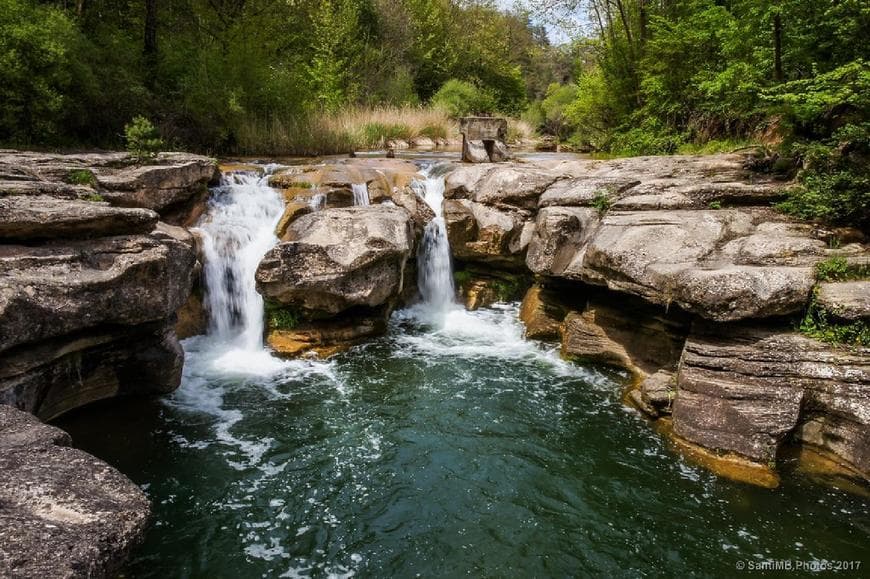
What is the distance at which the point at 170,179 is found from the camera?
9.72 meters

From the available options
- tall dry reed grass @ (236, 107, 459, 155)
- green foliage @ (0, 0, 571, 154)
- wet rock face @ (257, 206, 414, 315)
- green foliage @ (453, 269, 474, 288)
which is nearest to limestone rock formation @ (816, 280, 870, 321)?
wet rock face @ (257, 206, 414, 315)

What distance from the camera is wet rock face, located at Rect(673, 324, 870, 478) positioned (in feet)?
19.0

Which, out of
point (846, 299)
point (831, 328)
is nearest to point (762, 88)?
point (846, 299)

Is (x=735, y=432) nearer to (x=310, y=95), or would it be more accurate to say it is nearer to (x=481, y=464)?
(x=481, y=464)

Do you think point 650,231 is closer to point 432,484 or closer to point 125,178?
point 432,484

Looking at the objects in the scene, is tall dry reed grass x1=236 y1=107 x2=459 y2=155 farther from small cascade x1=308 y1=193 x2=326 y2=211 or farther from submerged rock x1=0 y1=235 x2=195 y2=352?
submerged rock x1=0 y1=235 x2=195 y2=352

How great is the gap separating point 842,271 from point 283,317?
805 centimetres

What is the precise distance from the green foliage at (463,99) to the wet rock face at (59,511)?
27.6 meters

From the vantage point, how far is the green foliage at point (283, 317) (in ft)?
30.5

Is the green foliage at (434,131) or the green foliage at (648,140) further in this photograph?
the green foliage at (434,131)

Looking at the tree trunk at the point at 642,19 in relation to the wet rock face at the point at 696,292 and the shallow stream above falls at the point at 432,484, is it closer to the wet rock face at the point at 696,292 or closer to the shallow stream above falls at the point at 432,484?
the wet rock face at the point at 696,292

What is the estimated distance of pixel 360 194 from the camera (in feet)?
37.5

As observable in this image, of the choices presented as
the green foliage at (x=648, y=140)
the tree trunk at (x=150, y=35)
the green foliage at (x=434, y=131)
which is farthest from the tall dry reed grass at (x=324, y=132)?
the green foliage at (x=648, y=140)

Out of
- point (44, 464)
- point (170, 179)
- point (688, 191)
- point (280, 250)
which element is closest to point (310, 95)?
point (170, 179)
